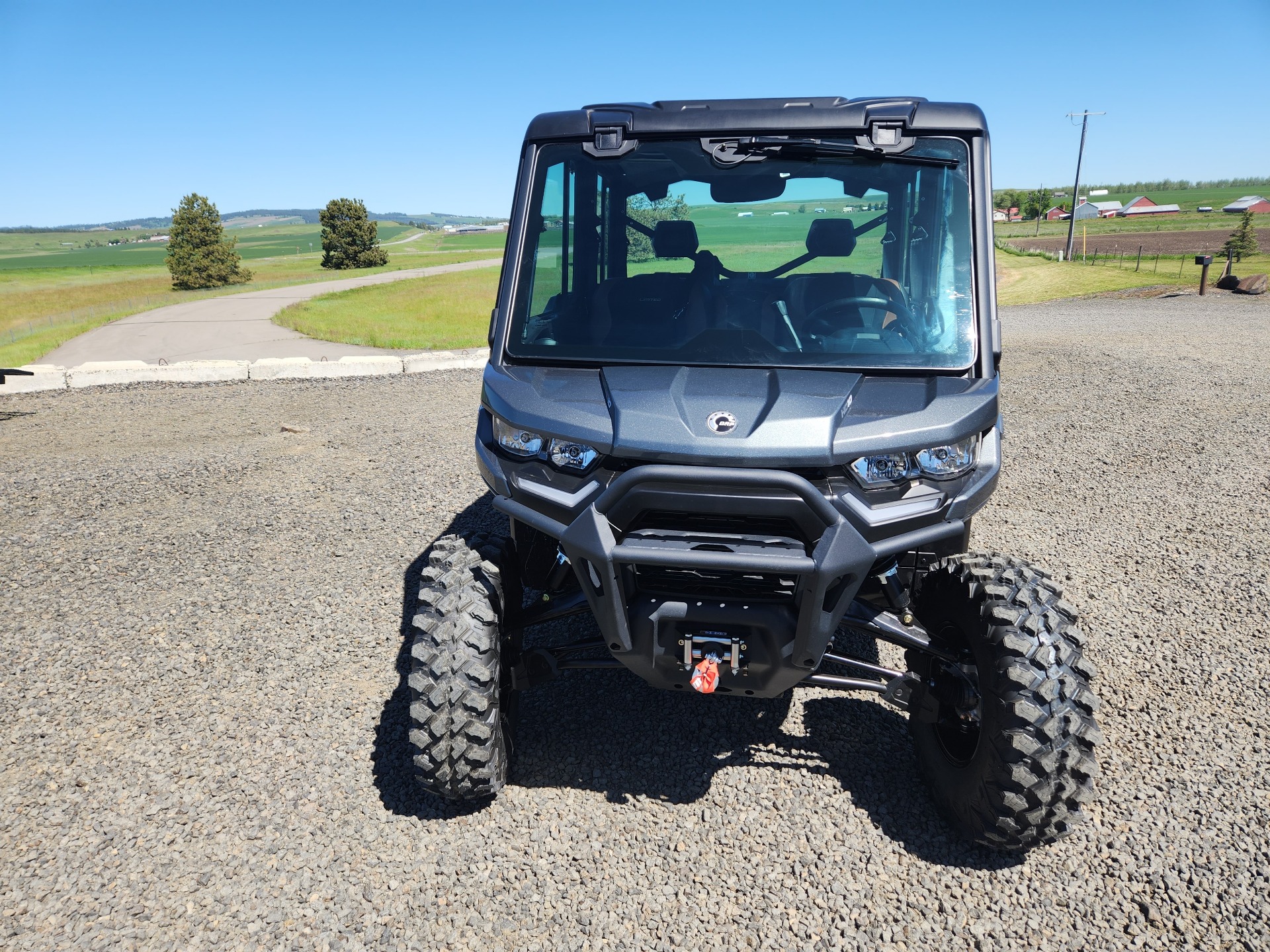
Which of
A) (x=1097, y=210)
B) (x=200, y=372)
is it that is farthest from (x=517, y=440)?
(x=1097, y=210)

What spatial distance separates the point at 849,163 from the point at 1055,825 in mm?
2623

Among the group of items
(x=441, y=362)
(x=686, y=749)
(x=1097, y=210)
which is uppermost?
(x=686, y=749)

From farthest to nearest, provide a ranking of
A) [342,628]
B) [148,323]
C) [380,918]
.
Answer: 1. [148,323]
2. [342,628]
3. [380,918]

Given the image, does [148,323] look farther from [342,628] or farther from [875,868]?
[875,868]

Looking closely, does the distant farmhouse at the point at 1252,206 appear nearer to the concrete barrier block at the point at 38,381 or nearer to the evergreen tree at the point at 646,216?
the concrete barrier block at the point at 38,381

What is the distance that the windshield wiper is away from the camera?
3.33 m

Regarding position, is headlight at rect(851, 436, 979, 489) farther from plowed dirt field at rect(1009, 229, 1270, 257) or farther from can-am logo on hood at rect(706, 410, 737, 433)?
plowed dirt field at rect(1009, 229, 1270, 257)

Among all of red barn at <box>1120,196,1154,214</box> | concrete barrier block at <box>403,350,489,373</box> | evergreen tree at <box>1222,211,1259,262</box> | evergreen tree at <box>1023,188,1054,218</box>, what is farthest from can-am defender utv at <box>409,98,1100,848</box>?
red barn at <box>1120,196,1154,214</box>

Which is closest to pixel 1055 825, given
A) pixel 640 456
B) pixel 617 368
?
pixel 640 456

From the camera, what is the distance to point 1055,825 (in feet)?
9.84

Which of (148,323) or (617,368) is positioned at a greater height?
(617,368)

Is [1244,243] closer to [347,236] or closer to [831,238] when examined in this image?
[831,238]

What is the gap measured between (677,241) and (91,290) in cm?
7225

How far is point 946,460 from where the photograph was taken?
293 cm
